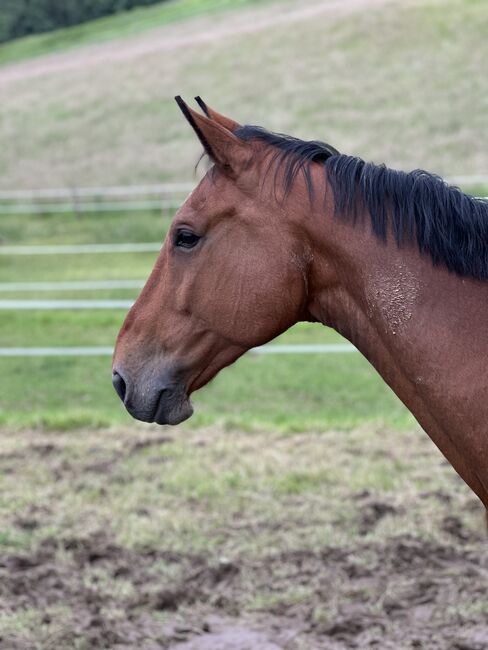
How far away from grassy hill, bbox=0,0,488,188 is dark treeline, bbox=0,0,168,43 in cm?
1398

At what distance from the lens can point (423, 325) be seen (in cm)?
229

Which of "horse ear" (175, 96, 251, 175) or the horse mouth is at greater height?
"horse ear" (175, 96, 251, 175)

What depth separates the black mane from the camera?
7.43 ft

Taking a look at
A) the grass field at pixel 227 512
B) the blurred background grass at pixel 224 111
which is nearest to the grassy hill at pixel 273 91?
the blurred background grass at pixel 224 111

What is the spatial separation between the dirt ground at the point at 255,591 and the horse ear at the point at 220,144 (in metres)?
2.22

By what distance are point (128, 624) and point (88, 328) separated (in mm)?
6845

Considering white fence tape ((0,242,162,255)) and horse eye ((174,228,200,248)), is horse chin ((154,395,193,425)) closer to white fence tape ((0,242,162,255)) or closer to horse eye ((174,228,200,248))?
horse eye ((174,228,200,248))

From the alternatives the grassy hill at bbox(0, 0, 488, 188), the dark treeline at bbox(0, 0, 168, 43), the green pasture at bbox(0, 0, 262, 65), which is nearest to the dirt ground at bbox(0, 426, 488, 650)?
the grassy hill at bbox(0, 0, 488, 188)

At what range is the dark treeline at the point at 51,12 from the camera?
45.1 metres

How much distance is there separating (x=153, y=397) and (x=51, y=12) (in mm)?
47266

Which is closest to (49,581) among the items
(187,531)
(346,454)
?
(187,531)

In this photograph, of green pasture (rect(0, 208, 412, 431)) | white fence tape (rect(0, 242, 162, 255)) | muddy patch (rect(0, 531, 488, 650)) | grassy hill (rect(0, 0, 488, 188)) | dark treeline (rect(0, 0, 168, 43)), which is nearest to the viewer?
muddy patch (rect(0, 531, 488, 650))

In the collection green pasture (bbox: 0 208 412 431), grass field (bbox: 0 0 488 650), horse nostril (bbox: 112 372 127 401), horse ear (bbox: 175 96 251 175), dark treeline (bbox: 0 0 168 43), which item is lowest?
dark treeline (bbox: 0 0 168 43)

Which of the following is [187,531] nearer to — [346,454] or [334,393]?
[346,454]
